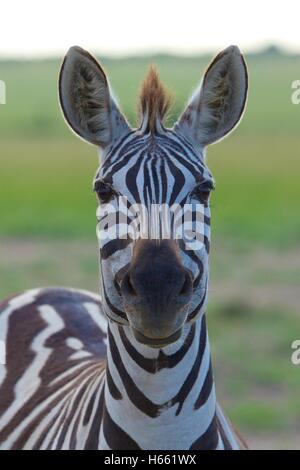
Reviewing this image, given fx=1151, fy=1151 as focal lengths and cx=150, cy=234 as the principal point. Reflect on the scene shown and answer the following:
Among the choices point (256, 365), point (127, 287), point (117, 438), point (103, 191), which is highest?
point (103, 191)

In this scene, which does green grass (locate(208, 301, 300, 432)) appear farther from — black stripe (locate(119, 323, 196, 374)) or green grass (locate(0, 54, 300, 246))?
black stripe (locate(119, 323, 196, 374))

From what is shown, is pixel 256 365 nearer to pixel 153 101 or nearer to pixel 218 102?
pixel 218 102

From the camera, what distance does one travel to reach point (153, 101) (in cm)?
388

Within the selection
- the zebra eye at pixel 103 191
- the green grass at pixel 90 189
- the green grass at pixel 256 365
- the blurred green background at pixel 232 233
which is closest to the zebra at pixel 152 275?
the zebra eye at pixel 103 191

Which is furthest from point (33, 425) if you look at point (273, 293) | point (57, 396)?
point (273, 293)

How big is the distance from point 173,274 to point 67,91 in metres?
0.92

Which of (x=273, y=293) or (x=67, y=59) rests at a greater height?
(x=67, y=59)

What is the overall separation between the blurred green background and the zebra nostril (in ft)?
2.59

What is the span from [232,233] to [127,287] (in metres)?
14.0

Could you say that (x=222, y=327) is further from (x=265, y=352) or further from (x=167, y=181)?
(x=167, y=181)

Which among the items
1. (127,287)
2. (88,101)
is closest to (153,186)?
(127,287)

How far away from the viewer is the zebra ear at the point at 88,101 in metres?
3.93

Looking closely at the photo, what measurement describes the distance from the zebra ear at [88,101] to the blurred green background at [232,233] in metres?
0.13
